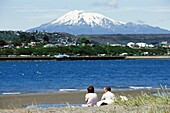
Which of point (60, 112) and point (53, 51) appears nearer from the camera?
point (60, 112)

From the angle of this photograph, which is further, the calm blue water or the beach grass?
the calm blue water

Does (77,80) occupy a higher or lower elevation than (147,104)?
lower

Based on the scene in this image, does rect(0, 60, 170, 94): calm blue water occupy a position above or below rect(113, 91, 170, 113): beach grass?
below

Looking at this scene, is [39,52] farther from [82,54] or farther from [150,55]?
[150,55]

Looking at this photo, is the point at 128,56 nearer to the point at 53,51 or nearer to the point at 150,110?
the point at 53,51

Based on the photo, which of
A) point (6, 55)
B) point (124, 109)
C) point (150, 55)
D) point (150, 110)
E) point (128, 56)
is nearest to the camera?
point (150, 110)

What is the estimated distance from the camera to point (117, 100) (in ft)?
38.5

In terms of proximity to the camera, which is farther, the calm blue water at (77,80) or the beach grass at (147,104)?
the calm blue water at (77,80)

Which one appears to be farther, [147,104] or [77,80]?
[77,80]

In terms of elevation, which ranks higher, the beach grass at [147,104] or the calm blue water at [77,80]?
the beach grass at [147,104]

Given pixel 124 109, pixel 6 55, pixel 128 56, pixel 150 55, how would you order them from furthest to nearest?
pixel 150 55
pixel 128 56
pixel 6 55
pixel 124 109

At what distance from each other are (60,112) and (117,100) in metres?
1.65

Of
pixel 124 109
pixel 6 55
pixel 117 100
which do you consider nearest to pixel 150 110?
pixel 124 109

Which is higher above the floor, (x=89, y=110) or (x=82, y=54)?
(x=89, y=110)
